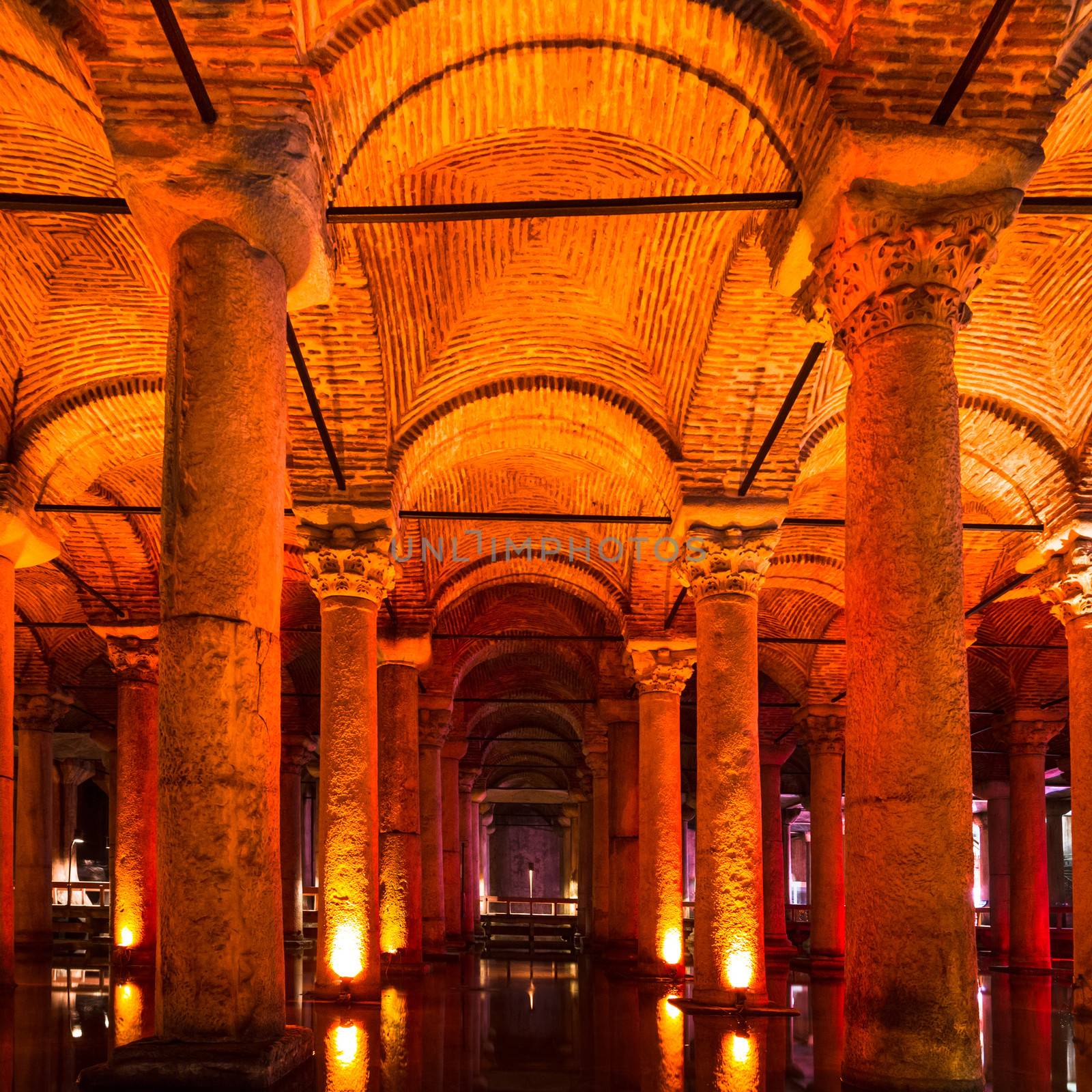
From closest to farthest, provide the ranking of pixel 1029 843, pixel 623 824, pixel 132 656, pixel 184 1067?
pixel 184 1067 < pixel 132 656 < pixel 623 824 < pixel 1029 843

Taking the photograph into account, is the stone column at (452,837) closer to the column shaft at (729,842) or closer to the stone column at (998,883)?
the stone column at (998,883)

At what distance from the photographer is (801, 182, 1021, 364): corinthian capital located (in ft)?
20.3

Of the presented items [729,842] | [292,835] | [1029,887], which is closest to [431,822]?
[292,835]

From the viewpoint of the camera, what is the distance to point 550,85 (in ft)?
26.5

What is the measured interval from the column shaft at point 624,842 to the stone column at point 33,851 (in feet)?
26.9

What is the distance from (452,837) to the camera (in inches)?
905

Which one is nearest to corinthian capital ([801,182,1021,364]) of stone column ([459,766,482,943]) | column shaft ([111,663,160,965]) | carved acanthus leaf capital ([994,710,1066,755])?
column shaft ([111,663,160,965])

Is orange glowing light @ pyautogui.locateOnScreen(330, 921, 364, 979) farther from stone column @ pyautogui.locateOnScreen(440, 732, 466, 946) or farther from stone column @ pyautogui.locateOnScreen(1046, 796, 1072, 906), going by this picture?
stone column @ pyautogui.locateOnScreen(1046, 796, 1072, 906)

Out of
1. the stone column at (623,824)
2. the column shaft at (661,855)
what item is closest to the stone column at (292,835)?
the stone column at (623,824)

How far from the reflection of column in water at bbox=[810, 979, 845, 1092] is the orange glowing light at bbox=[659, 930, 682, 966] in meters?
1.52

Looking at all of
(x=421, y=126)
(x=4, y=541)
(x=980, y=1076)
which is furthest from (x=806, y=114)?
(x=4, y=541)

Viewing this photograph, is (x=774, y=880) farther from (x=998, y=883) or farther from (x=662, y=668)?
(x=662, y=668)

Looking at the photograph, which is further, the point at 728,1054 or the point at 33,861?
the point at 33,861

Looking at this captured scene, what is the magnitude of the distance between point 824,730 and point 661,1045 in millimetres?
12348
